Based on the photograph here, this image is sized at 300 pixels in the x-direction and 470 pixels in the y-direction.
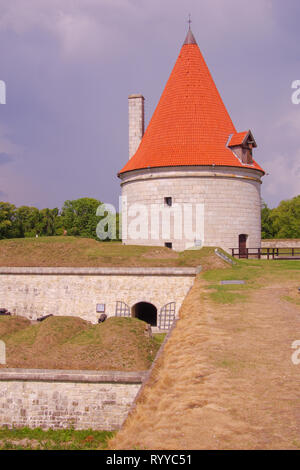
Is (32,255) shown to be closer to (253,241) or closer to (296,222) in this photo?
(253,241)

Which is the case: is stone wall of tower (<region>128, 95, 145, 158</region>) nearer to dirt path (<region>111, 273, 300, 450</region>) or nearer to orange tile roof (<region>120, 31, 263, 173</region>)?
orange tile roof (<region>120, 31, 263, 173</region>)

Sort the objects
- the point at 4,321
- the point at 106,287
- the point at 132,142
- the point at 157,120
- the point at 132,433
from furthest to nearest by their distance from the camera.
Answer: the point at 132,142
the point at 157,120
the point at 106,287
the point at 4,321
the point at 132,433

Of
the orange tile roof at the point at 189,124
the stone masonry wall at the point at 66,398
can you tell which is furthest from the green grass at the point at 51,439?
the orange tile roof at the point at 189,124

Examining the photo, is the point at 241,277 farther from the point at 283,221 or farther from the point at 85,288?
the point at 283,221

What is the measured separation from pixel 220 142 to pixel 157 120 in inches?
176

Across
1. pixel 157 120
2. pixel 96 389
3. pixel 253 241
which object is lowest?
pixel 96 389

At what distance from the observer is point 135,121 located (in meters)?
31.7

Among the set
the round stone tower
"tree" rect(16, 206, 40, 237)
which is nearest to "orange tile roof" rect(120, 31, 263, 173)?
the round stone tower

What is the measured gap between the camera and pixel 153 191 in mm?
26172

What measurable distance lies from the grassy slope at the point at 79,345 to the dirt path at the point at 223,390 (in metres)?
2.70

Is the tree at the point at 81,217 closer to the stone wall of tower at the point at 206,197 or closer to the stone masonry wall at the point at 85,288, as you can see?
the stone wall of tower at the point at 206,197

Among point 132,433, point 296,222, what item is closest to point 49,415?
point 132,433

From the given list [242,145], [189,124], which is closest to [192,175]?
[189,124]

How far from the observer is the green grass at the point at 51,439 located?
927cm
